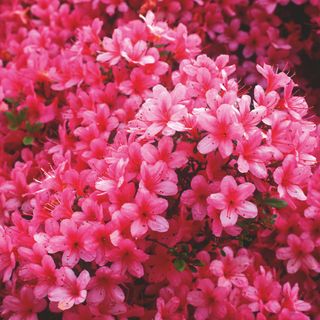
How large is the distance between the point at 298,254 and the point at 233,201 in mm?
438

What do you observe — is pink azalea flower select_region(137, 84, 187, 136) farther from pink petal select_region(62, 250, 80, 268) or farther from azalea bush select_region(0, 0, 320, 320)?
pink petal select_region(62, 250, 80, 268)

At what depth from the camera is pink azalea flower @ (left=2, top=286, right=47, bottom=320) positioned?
5.60 feet

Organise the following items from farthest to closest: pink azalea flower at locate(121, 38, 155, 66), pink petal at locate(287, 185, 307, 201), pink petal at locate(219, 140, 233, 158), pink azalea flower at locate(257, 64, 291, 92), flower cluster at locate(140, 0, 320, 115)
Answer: flower cluster at locate(140, 0, 320, 115), pink azalea flower at locate(121, 38, 155, 66), pink azalea flower at locate(257, 64, 291, 92), pink petal at locate(287, 185, 307, 201), pink petal at locate(219, 140, 233, 158)

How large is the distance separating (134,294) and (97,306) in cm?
17

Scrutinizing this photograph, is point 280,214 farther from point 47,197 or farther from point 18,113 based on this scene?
point 18,113

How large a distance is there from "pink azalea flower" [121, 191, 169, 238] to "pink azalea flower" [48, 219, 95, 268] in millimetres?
135

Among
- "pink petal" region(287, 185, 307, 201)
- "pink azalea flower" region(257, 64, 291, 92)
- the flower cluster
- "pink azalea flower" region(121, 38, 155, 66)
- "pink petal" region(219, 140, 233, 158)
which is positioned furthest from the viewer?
the flower cluster

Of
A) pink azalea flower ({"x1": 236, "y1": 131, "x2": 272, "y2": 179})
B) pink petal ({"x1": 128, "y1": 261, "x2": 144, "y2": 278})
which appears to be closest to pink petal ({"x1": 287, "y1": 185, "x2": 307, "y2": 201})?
pink azalea flower ({"x1": 236, "y1": 131, "x2": 272, "y2": 179})

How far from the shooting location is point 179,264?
164 centimetres

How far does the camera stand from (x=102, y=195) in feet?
5.62

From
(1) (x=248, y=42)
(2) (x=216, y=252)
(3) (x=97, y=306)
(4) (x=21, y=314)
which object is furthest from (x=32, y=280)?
(1) (x=248, y=42)

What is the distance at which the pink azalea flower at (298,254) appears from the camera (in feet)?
6.12

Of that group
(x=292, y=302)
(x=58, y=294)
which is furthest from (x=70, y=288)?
(x=292, y=302)

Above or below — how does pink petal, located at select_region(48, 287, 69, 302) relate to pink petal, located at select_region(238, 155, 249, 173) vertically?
below
